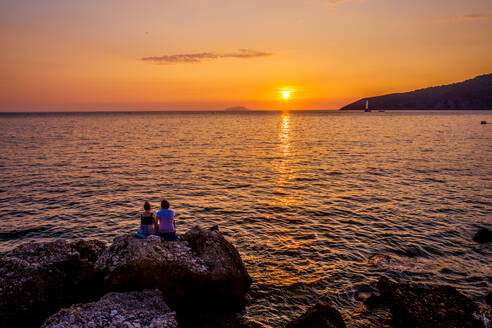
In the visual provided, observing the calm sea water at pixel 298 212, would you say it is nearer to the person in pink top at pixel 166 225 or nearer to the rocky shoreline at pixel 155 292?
the rocky shoreline at pixel 155 292

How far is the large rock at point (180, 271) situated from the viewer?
9188 mm

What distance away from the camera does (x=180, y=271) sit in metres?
9.55

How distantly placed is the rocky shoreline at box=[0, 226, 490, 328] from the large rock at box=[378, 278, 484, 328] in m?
0.03

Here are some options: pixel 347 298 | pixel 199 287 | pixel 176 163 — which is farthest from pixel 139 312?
pixel 176 163

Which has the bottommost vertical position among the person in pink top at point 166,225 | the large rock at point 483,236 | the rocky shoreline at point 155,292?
the large rock at point 483,236

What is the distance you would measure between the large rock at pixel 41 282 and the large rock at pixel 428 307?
9919 millimetres

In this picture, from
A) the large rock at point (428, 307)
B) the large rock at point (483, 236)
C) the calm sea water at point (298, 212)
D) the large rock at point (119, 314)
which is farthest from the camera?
the large rock at point (483, 236)

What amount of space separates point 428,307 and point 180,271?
806cm

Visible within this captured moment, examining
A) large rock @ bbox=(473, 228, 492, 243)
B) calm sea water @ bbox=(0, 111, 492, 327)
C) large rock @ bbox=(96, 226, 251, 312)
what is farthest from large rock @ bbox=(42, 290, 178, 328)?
large rock @ bbox=(473, 228, 492, 243)

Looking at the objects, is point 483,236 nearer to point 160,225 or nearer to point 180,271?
point 180,271

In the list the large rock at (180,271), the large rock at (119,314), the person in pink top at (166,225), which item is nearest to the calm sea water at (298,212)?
the large rock at (180,271)

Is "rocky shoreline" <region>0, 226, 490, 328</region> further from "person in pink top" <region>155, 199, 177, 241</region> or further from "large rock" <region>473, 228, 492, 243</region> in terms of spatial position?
"large rock" <region>473, 228, 492, 243</region>

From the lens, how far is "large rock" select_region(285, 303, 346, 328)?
823 cm

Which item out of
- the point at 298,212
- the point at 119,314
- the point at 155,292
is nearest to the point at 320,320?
the point at 155,292
